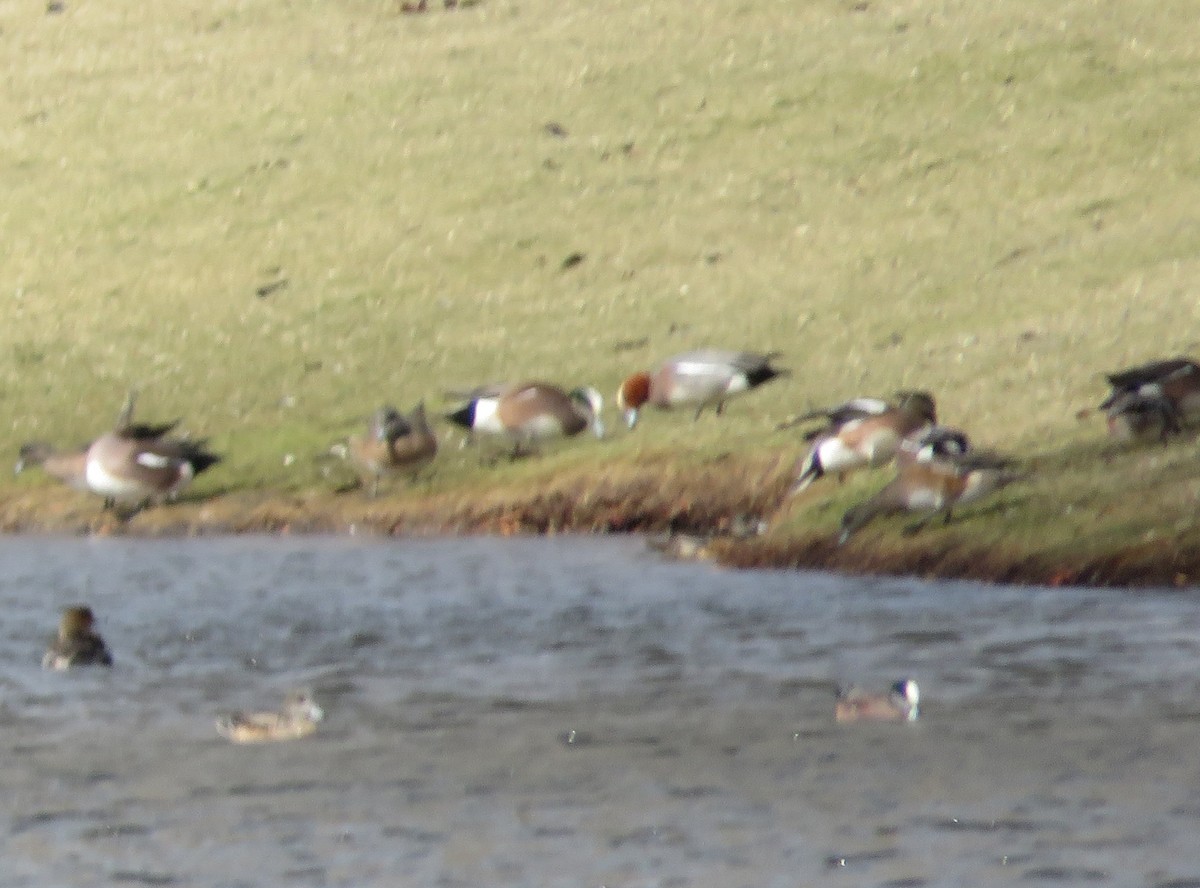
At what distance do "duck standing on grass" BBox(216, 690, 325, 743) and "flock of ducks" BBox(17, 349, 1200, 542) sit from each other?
24.1 feet

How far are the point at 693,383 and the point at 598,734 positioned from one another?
42.1 ft

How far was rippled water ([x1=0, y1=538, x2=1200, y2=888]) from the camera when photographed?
12.9 meters

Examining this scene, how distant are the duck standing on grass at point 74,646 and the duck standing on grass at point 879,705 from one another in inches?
213

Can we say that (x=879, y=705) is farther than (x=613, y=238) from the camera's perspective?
No

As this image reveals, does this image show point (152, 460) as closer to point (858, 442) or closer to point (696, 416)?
point (696, 416)

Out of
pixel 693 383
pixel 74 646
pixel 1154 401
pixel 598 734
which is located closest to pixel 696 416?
pixel 693 383

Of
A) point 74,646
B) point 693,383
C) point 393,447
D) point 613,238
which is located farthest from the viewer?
point 613,238

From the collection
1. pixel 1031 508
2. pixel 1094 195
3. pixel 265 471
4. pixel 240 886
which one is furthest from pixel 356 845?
pixel 1094 195

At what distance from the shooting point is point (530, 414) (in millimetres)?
27719

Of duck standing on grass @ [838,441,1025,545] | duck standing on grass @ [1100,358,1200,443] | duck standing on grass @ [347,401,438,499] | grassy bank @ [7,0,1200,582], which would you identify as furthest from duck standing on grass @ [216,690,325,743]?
duck standing on grass @ [347,401,438,499]

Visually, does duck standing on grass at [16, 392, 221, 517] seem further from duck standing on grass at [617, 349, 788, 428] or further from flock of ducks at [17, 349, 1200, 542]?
duck standing on grass at [617, 349, 788, 428]

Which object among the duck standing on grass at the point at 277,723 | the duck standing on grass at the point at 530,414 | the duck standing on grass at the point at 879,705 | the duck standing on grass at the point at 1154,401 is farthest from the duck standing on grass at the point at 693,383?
the duck standing on grass at the point at 879,705

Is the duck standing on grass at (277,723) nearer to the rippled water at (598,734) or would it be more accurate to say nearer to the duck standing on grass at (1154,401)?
the rippled water at (598,734)

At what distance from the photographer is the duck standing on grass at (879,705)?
15.8m
